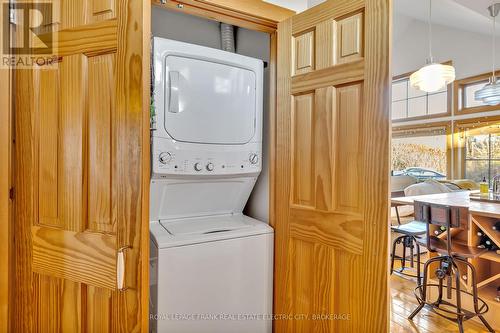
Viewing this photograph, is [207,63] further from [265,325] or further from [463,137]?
[463,137]

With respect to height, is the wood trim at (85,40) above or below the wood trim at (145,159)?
above

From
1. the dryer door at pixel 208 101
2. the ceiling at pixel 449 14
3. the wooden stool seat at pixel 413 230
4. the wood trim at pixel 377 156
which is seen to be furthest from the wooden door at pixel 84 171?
the ceiling at pixel 449 14

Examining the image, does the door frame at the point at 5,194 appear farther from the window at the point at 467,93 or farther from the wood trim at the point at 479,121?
the window at the point at 467,93

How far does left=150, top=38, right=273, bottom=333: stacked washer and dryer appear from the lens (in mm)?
1521

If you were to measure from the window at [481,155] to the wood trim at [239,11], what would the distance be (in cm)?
540

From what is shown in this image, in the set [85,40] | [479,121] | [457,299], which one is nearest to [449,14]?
[479,121]

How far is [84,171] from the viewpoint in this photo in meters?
1.18

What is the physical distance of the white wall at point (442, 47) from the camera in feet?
17.9

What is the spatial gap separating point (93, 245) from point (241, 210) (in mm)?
1068

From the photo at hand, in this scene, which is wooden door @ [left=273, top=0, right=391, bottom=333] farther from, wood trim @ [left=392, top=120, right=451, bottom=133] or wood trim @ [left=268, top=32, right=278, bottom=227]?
wood trim @ [left=392, top=120, right=451, bottom=133]

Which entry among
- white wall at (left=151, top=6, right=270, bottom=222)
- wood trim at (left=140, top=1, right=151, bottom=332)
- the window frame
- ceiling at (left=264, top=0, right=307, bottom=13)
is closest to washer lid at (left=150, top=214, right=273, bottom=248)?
white wall at (left=151, top=6, right=270, bottom=222)

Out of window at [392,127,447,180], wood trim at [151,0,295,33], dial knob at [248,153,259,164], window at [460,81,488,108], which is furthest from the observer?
window at [392,127,447,180]

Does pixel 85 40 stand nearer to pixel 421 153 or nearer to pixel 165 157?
pixel 165 157

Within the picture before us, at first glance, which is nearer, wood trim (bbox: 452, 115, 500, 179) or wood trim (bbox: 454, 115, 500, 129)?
wood trim (bbox: 454, 115, 500, 129)
